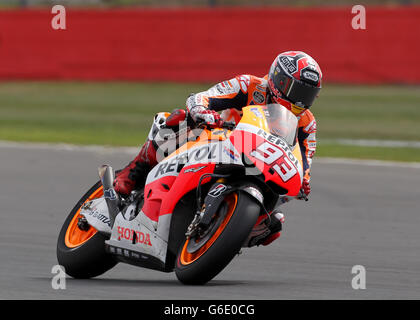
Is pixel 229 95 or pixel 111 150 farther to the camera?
pixel 111 150

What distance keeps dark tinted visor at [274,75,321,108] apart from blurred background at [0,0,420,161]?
1326cm

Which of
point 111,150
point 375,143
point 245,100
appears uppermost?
point 245,100

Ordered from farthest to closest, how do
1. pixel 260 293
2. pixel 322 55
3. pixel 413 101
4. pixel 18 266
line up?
1. pixel 322 55
2. pixel 413 101
3. pixel 18 266
4. pixel 260 293

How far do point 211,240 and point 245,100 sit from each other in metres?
1.27

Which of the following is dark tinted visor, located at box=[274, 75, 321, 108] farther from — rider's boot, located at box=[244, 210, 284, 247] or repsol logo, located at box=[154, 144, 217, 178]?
rider's boot, located at box=[244, 210, 284, 247]

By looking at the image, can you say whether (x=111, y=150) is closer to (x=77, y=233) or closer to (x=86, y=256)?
(x=77, y=233)

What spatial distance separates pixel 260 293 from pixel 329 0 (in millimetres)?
17772

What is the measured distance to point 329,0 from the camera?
2255cm

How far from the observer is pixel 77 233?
6.64 meters

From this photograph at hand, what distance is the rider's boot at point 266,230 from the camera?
5793mm

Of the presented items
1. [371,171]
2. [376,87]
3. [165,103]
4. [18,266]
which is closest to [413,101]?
[376,87]

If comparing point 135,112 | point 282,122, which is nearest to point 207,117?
point 282,122

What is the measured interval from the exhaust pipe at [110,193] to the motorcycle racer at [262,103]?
0.06 meters

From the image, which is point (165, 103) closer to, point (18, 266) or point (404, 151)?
point (404, 151)
